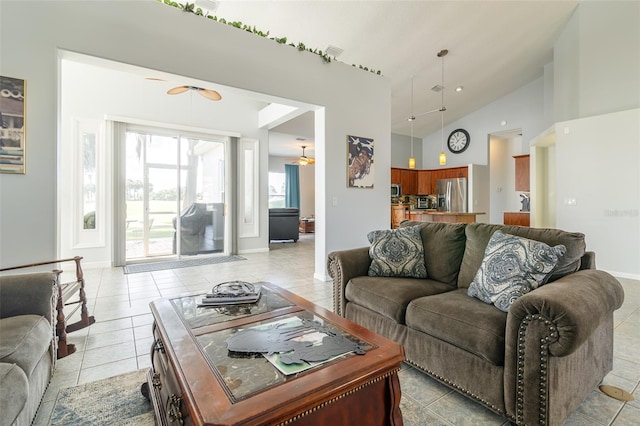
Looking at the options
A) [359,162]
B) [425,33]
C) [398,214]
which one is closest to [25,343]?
[359,162]

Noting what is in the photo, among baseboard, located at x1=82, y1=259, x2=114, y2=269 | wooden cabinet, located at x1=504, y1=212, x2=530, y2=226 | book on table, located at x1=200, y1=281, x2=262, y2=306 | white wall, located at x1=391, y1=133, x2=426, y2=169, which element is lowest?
baseboard, located at x1=82, y1=259, x2=114, y2=269

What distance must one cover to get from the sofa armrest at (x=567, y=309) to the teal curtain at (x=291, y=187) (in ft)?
34.1

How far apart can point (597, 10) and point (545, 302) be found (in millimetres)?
5821

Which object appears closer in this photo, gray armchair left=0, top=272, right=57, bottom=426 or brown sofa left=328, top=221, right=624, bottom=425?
gray armchair left=0, top=272, right=57, bottom=426

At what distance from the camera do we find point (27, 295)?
169 cm

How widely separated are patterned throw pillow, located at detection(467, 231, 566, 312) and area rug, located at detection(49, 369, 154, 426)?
74.1 inches

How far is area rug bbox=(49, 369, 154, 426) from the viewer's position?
146cm

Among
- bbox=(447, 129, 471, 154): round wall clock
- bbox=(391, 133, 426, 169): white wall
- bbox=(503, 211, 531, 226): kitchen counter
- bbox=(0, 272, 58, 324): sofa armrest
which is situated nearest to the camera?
bbox=(0, 272, 58, 324): sofa armrest

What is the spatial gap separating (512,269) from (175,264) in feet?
16.8

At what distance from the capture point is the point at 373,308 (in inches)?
80.4

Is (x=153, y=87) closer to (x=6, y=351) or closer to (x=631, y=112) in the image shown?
(x=6, y=351)

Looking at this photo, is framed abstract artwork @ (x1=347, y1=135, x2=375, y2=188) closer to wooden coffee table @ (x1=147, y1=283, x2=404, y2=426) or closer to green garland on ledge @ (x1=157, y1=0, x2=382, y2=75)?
green garland on ledge @ (x1=157, y1=0, x2=382, y2=75)

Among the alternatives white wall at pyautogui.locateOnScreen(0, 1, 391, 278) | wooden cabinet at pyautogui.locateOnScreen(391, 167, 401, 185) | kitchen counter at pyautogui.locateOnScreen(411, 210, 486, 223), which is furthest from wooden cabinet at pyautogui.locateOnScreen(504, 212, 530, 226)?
white wall at pyautogui.locateOnScreen(0, 1, 391, 278)

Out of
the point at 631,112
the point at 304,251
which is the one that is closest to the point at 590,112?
the point at 631,112
